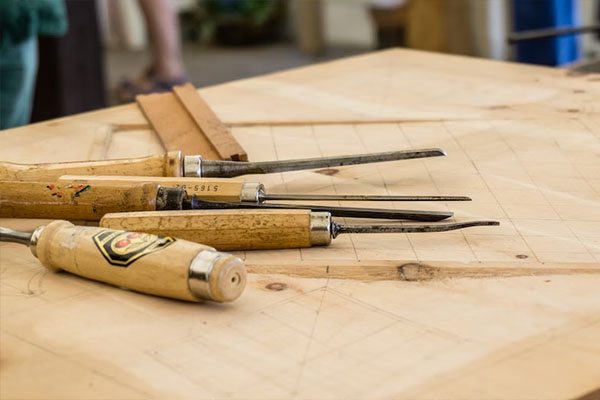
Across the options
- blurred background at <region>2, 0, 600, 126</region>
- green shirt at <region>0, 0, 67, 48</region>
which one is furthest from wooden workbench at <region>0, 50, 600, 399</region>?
green shirt at <region>0, 0, 67, 48</region>

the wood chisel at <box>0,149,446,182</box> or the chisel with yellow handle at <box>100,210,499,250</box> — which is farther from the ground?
the wood chisel at <box>0,149,446,182</box>

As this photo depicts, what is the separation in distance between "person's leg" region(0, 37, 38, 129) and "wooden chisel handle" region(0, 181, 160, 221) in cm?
113

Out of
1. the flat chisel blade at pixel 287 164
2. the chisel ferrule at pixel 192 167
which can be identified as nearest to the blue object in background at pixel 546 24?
the flat chisel blade at pixel 287 164

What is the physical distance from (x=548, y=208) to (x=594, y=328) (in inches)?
10.5

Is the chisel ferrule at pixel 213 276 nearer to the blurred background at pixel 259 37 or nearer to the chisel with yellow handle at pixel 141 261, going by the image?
the chisel with yellow handle at pixel 141 261

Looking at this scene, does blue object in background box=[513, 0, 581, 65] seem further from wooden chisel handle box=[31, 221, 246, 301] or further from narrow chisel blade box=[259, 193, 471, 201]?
wooden chisel handle box=[31, 221, 246, 301]

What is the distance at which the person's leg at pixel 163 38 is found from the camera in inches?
130

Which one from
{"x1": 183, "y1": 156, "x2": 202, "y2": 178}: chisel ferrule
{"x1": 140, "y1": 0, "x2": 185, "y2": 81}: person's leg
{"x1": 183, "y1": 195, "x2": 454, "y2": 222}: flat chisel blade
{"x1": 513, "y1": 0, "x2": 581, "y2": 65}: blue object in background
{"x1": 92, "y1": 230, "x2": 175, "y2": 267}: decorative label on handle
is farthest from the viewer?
{"x1": 140, "y1": 0, "x2": 185, "y2": 81}: person's leg

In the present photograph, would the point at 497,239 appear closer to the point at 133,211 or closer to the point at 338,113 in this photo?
the point at 133,211

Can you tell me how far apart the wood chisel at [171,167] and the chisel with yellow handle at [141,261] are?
15 cm

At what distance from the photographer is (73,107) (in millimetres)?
2881

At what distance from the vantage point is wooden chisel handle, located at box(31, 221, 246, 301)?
0.66 meters

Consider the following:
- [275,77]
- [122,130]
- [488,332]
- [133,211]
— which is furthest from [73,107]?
[488,332]

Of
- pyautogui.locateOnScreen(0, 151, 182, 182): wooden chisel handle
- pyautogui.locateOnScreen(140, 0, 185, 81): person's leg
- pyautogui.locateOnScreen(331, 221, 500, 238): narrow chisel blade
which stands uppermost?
pyautogui.locateOnScreen(140, 0, 185, 81): person's leg
